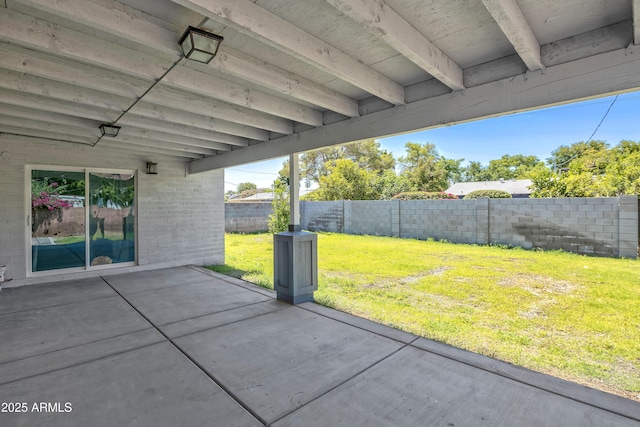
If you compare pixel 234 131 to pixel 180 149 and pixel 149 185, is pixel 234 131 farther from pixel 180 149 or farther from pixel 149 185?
pixel 149 185

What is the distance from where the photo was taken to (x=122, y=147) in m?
5.66

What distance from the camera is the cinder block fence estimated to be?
717cm

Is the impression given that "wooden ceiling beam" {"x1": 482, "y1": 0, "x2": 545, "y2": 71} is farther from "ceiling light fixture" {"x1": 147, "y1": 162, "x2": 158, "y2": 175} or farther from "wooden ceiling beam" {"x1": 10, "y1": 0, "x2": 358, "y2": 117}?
"ceiling light fixture" {"x1": 147, "y1": 162, "x2": 158, "y2": 175}

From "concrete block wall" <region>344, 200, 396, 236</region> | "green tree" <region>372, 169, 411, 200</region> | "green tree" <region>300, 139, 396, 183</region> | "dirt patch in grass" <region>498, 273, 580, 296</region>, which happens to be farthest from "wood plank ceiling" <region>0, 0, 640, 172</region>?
"green tree" <region>300, 139, 396, 183</region>

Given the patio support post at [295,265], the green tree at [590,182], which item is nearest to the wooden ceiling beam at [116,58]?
the patio support post at [295,265]

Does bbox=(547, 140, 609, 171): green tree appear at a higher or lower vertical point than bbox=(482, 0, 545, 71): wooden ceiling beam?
higher

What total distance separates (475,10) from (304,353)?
2.91m

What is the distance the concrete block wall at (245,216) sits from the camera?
46.1 feet

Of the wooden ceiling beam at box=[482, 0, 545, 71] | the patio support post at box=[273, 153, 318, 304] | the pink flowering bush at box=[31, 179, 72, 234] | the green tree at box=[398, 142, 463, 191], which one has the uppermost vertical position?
the green tree at box=[398, 142, 463, 191]

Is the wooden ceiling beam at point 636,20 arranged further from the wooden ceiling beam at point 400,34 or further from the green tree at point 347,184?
the green tree at point 347,184

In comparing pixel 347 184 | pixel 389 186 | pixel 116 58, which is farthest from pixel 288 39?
pixel 389 186

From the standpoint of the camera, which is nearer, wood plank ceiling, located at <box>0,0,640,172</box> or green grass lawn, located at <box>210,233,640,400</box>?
wood plank ceiling, located at <box>0,0,640,172</box>

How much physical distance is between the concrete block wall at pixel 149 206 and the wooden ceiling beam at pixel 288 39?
5202mm

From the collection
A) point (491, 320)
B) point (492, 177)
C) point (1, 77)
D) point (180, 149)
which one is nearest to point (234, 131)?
point (180, 149)
